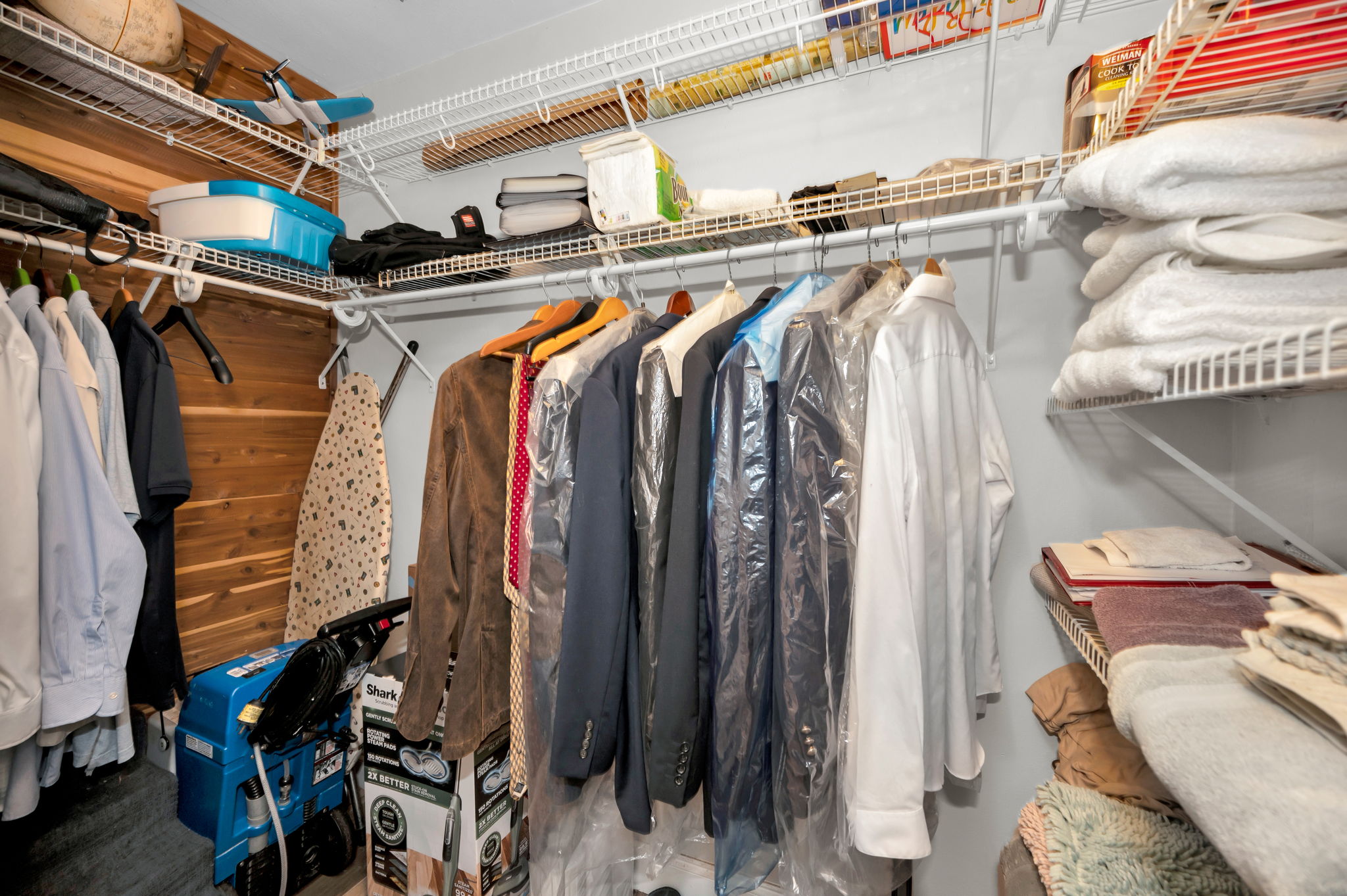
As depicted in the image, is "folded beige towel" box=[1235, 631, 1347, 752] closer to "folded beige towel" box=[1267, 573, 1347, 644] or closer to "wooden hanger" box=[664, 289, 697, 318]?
"folded beige towel" box=[1267, 573, 1347, 644]

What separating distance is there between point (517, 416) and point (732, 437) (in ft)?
1.56

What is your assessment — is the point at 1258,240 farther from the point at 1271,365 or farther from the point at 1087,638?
the point at 1087,638

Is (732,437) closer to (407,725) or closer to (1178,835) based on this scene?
(1178,835)

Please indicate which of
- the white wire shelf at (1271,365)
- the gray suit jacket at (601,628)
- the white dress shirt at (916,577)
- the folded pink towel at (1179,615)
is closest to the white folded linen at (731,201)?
the white dress shirt at (916,577)

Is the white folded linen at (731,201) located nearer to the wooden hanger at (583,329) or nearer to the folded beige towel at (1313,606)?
the wooden hanger at (583,329)

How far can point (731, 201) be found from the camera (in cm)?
115

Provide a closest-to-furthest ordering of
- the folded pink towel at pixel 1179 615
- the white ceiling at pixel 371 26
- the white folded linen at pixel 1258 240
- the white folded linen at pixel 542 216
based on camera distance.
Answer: the white folded linen at pixel 1258 240, the folded pink towel at pixel 1179 615, the white folded linen at pixel 542 216, the white ceiling at pixel 371 26

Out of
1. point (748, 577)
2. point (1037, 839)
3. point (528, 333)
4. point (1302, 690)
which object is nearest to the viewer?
point (1302, 690)

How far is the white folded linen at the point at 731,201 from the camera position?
3.70ft

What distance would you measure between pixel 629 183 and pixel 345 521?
4.73 ft

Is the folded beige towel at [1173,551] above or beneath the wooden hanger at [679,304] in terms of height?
beneath

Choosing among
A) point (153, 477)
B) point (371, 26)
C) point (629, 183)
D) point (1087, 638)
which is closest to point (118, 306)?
point (153, 477)

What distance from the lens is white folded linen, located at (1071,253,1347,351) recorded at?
0.51m

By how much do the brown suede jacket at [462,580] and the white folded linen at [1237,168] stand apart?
45.4 inches
